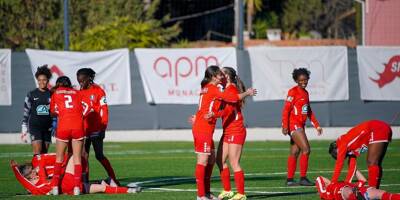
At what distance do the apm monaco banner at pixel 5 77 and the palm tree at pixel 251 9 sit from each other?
32230 millimetres

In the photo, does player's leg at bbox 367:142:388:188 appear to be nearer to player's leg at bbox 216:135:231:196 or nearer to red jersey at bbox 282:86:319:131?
player's leg at bbox 216:135:231:196

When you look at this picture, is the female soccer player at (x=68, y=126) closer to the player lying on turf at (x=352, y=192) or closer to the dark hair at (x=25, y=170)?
the dark hair at (x=25, y=170)

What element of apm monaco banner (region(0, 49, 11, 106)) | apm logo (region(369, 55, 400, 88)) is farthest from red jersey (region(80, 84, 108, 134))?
apm logo (region(369, 55, 400, 88))

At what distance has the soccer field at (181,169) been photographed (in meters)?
16.3

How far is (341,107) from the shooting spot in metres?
29.4

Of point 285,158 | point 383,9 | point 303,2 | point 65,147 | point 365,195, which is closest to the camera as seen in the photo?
point 365,195

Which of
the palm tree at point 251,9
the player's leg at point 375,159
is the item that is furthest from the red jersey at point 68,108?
the palm tree at point 251,9

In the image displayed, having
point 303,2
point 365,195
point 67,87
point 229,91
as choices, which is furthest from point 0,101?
point 303,2

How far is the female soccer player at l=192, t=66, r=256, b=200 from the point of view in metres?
14.6

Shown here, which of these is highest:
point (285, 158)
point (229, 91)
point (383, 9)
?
point (383, 9)

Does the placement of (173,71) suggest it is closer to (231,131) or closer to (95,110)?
(95,110)

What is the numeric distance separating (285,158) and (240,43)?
610 centimetres

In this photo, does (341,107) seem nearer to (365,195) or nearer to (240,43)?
(240,43)

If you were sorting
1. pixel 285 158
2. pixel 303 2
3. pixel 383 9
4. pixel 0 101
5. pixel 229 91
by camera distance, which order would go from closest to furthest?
pixel 229 91 → pixel 285 158 → pixel 0 101 → pixel 383 9 → pixel 303 2
